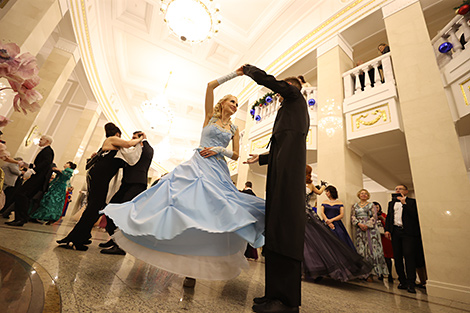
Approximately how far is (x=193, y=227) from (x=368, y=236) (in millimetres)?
3991

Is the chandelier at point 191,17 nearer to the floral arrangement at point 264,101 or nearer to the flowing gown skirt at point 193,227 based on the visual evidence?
the floral arrangement at point 264,101

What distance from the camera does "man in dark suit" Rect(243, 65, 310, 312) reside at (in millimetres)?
1202

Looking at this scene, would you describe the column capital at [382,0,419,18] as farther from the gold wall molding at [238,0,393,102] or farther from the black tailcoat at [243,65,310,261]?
the black tailcoat at [243,65,310,261]

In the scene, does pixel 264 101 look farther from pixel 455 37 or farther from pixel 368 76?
pixel 455 37

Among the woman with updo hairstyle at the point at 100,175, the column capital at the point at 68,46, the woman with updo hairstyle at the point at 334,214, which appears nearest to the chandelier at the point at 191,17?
the column capital at the point at 68,46

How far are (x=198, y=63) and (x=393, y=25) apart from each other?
7210 mm

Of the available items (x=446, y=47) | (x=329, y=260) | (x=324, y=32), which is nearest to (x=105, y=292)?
(x=329, y=260)

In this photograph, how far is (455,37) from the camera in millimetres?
3801

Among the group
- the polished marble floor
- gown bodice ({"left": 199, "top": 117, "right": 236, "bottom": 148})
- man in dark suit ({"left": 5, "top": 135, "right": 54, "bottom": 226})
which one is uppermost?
gown bodice ({"left": 199, "top": 117, "right": 236, "bottom": 148})

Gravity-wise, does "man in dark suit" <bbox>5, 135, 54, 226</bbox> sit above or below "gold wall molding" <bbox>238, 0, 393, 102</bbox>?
below

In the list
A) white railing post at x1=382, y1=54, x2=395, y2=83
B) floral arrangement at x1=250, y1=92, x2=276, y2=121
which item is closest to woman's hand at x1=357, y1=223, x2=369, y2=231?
white railing post at x1=382, y1=54, x2=395, y2=83

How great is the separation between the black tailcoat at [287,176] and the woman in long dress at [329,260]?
5.18 ft

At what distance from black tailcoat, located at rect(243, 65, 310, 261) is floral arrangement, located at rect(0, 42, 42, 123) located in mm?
1149

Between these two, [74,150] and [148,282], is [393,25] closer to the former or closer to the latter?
[148,282]
